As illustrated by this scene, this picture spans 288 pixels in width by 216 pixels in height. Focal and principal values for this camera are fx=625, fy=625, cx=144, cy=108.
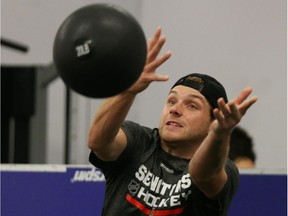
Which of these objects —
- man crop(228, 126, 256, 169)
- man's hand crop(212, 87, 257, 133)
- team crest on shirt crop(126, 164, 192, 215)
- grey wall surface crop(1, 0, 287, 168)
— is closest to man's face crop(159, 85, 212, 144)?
team crest on shirt crop(126, 164, 192, 215)

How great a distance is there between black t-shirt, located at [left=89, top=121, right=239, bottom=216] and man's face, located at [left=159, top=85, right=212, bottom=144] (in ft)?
0.23

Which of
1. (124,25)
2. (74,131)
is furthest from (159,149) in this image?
(74,131)

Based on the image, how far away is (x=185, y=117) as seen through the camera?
1.73 m

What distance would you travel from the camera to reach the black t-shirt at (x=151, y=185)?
166 cm

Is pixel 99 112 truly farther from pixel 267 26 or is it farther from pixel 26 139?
pixel 267 26

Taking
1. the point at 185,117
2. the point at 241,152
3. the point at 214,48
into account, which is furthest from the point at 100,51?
the point at 214,48

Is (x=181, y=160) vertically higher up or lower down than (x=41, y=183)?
higher up

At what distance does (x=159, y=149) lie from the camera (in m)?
1.79

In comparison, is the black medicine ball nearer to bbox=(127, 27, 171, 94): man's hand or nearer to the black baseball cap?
bbox=(127, 27, 171, 94): man's hand

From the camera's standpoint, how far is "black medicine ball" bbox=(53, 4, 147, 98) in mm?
1348

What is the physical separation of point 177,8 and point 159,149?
7.52 feet

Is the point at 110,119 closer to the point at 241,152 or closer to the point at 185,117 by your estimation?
the point at 185,117

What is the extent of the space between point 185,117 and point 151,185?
210mm

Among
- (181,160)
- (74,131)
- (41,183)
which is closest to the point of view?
(181,160)
